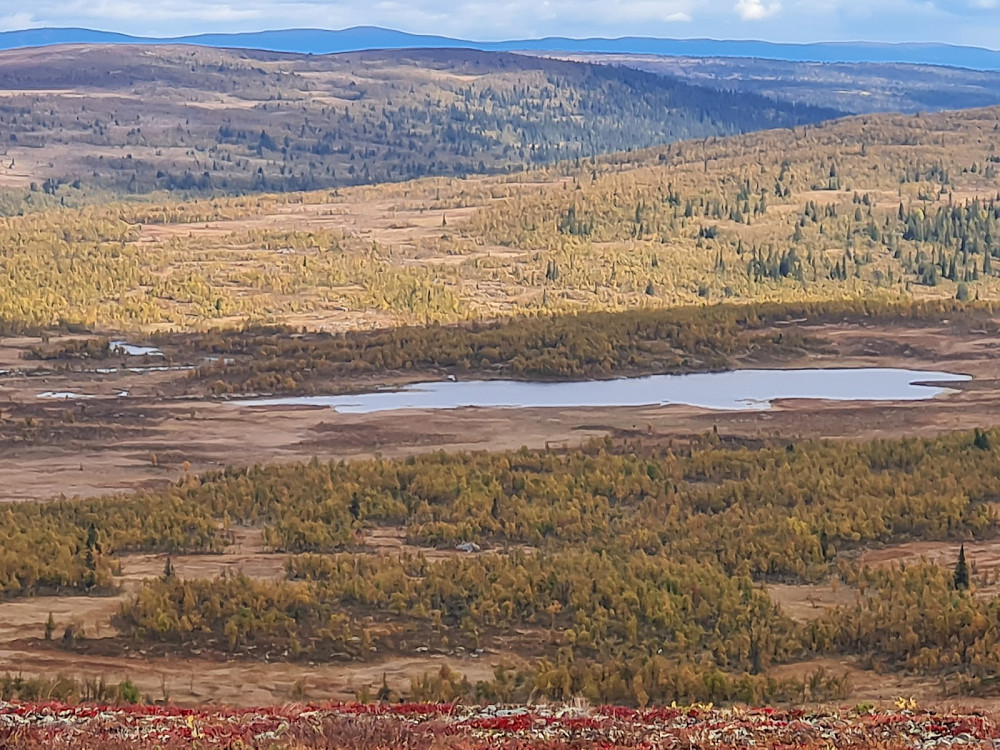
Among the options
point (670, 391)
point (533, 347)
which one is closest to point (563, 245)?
point (533, 347)

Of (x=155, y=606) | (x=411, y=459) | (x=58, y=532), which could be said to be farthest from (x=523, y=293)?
(x=155, y=606)

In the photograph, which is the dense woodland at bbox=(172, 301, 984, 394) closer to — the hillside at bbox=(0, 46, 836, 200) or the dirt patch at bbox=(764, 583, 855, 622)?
the dirt patch at bbox=(764, 583, 855, 622)

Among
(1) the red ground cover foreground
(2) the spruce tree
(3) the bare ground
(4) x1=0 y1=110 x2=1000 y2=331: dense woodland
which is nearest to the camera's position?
(1) the red ground cover foreground

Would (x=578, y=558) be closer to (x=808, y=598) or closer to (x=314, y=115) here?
(x=808, y=598)

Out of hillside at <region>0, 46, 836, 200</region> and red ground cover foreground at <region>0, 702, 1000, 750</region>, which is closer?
red ground cover foreground at <region>0, 702, 1000, 750</region>

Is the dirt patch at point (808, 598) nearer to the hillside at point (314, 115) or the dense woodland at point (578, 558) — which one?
the dense woodland at point (578, 558)

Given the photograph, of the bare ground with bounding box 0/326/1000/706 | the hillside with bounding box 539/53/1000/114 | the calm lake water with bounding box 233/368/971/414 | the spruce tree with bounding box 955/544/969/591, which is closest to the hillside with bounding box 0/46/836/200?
the hillside with bounding box 539/53/1000/114
